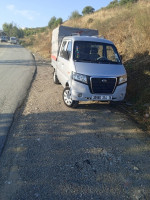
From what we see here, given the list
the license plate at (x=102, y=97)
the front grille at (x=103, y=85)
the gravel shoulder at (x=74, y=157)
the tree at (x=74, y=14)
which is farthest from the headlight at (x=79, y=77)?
the tree at (x=74, y=14)

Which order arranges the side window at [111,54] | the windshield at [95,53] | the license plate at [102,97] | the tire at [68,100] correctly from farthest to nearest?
1. the side window at [111,54]
2. the windshield at [95,53]
3. the tire at [68,100]
4. the license plate at [102,97]

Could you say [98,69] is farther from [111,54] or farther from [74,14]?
[74,14]

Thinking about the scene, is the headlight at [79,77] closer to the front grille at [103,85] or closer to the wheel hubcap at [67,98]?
the front grille at [103,85]

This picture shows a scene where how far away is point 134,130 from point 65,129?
1.74 meters

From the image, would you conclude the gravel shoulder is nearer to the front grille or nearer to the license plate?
A: the license plate

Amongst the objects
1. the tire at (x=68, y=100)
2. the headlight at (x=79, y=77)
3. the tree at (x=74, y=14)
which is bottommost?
the tire at (x=68, y=100)

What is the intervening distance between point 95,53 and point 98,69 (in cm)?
104

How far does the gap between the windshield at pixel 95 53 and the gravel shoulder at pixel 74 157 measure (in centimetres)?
166

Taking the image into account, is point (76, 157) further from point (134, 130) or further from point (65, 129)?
point (134, 130)

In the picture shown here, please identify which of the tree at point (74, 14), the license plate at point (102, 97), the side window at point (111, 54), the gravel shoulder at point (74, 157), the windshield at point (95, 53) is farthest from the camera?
the tree at point (74, 14)

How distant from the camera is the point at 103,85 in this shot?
5.71 meters

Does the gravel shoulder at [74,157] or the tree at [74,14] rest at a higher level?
the tree at [74,14]

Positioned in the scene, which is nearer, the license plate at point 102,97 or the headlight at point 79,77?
the headlight at point 79,77

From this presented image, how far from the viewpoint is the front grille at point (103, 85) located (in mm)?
5633
